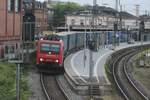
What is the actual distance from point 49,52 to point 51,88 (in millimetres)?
6620

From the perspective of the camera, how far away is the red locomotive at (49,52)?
141 ft

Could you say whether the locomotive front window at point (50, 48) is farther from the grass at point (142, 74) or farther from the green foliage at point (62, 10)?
the green foliage at point (62, 10)

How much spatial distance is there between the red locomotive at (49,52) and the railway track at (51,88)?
1297 mm

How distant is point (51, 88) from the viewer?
36.9 metres

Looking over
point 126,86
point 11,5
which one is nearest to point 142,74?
point 126,86

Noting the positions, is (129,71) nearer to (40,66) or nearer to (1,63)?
(40,66)

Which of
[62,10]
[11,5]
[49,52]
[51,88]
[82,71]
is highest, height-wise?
[62,10]

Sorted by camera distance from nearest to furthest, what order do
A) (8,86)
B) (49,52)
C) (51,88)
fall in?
(8,86), (51,88), (49,52)

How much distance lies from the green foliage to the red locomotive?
7884 centimetres

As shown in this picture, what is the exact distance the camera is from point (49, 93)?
114 feet

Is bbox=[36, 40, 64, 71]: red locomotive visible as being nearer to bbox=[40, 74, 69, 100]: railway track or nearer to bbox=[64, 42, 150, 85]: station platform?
bbox=[40, 74, 69, 100]: railway track

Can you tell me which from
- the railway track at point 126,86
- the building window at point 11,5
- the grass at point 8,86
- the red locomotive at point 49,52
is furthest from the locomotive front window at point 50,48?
the building window at point 11,5

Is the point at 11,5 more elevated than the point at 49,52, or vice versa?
the point at 11,5

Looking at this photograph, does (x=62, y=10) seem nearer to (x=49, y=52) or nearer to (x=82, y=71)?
(x=82, y=71)
